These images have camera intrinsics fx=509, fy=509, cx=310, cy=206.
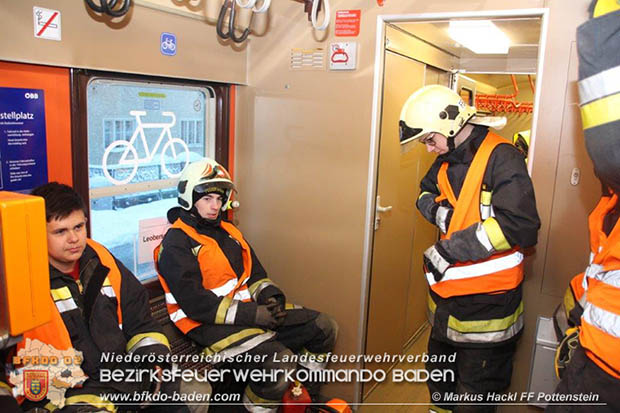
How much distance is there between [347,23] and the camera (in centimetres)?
324

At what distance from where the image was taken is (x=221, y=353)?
287 cm

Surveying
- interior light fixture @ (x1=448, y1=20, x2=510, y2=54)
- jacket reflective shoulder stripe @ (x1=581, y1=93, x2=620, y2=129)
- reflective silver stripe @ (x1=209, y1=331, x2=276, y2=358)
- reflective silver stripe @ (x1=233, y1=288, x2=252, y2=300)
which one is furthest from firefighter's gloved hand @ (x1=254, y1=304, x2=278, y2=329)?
interior light fixture @ (x1=448, y1=20, x2=510, y2=54)

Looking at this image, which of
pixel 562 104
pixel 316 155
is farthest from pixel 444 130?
pixel 316 155

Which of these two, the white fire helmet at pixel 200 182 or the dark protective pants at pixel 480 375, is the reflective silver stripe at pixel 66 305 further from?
the dark protective pants at pixel 480 375

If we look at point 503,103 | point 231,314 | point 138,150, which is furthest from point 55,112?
point 503,103

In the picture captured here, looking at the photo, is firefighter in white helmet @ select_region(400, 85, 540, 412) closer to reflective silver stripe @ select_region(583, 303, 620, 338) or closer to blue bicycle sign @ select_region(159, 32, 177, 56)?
reflective silver stripe @ select_region(583, 303, 620, 338)

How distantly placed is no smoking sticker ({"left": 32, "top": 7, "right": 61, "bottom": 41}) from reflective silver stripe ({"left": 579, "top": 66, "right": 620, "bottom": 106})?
2268 mm

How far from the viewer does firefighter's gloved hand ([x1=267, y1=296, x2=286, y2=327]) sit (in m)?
3.04

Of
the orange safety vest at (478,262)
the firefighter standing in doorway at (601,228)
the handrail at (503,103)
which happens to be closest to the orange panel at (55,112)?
the orange safety vest at (478,262)

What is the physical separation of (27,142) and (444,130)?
2065 mm

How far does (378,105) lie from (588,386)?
2039mm

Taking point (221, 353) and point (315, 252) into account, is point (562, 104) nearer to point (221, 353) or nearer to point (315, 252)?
point (315, 252)

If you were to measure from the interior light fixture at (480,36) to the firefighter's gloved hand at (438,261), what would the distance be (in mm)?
1628

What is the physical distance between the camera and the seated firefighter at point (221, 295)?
2848 millimetres
